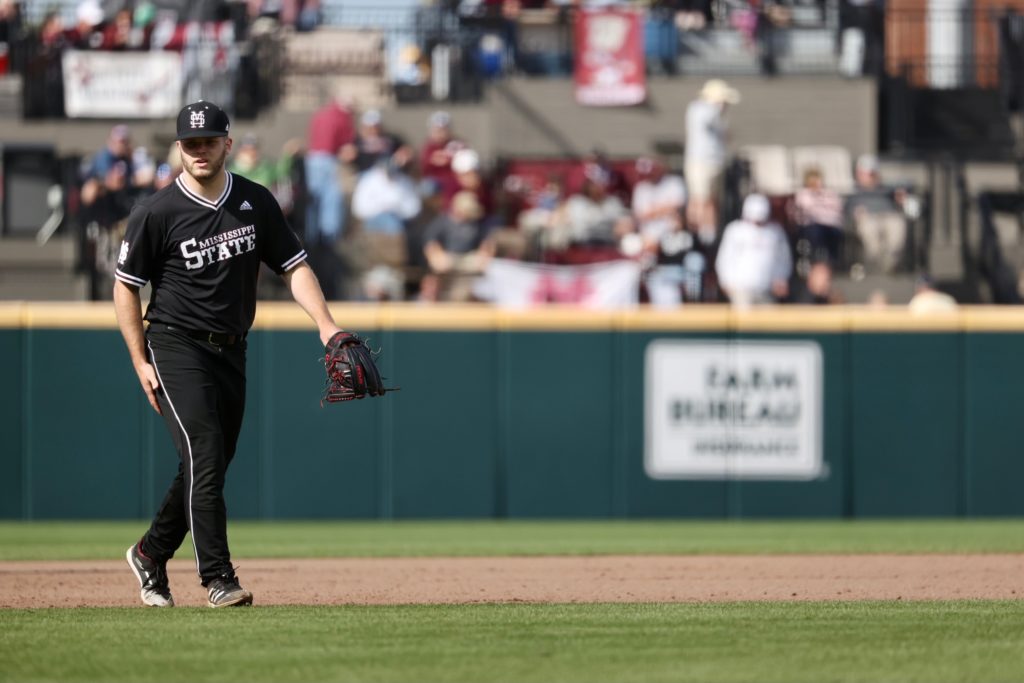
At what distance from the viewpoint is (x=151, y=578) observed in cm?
738

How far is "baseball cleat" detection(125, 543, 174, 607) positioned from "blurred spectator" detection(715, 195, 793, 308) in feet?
31.0

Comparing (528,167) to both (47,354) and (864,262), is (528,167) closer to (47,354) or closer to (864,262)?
(864,262)

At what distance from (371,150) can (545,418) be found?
3.96 m

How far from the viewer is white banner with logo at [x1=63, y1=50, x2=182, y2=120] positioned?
18.7 metres

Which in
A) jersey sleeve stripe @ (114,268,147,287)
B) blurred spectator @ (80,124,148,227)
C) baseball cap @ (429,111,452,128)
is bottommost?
Answer: jersey sleeve stripe @ (114,268,147,287)

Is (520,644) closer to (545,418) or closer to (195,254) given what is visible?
(195,254)

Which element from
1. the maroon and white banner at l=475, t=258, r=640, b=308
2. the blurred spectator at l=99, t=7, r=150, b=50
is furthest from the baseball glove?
the blurred spectator at l=99, t=7, r=150, b=50

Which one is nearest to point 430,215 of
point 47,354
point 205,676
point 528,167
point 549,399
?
point 528,167

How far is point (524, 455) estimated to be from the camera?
49.7 ft

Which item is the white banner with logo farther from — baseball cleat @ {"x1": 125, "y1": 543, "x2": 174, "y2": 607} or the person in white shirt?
baseball cleat @ {"x1": 125, "y1": 543, "x2": 174, "y2": 607}

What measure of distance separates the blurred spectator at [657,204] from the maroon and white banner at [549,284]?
1.58 ft

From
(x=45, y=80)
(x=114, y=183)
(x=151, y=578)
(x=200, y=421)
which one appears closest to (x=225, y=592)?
(x=151, y=578)

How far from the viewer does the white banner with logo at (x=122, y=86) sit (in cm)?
1870

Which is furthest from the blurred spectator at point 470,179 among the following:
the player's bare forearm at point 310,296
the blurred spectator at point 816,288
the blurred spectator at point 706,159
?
the player's bare forearm at point 310,296
